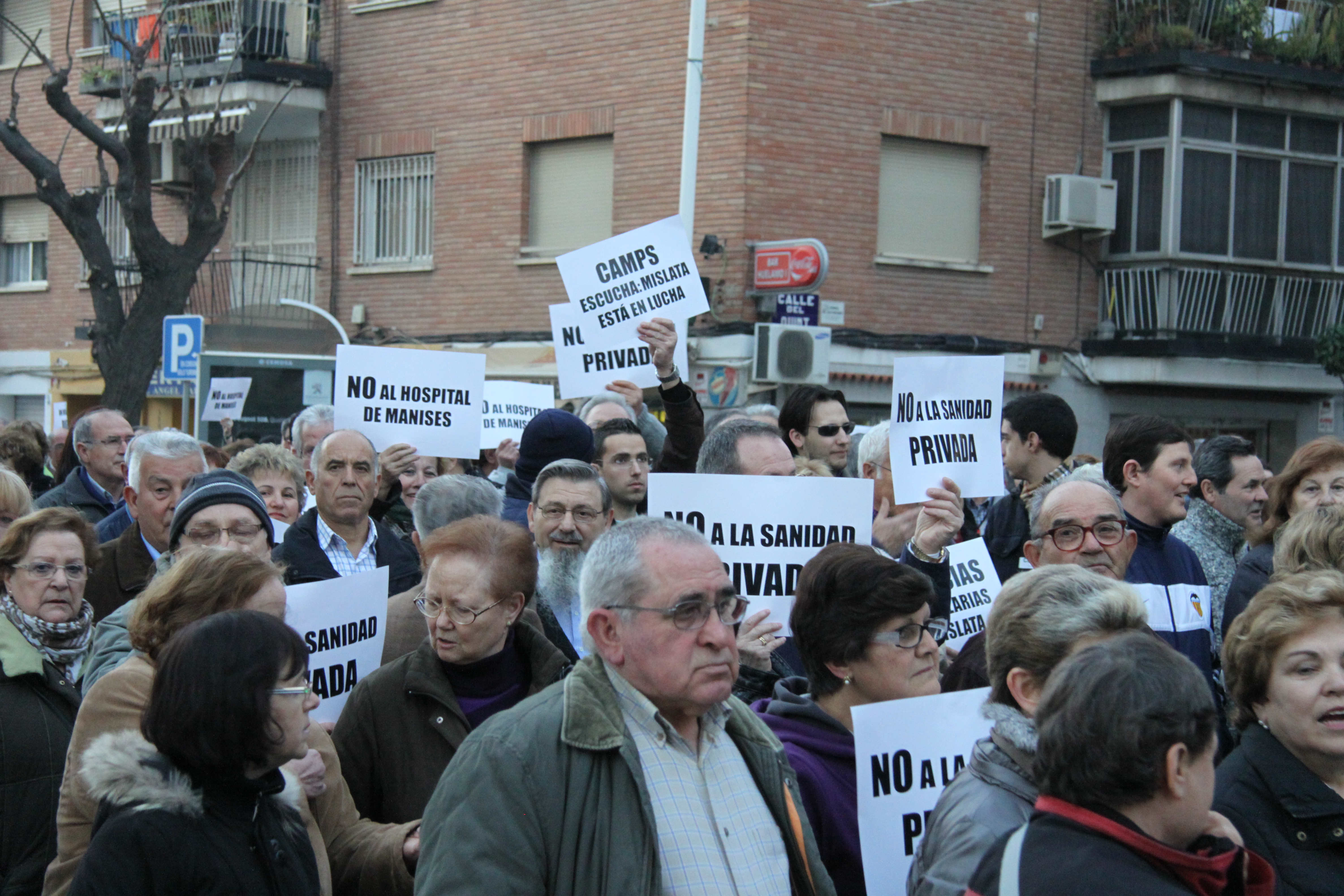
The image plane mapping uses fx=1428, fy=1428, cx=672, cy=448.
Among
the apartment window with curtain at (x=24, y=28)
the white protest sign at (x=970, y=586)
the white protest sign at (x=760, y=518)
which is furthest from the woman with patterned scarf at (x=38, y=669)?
the apartment window with curtain at (x=24, y=28)

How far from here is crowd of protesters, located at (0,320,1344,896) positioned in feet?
8.16

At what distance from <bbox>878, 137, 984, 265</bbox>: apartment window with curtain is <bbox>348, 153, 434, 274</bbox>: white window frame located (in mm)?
5781

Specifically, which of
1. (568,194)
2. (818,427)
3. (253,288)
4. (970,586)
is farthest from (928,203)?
(970,586)

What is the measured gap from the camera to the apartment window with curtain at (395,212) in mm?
18234

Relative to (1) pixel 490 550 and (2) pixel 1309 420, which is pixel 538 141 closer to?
(2) pixel 1309 420

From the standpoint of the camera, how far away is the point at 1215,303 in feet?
57.4

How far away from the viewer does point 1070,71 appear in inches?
676

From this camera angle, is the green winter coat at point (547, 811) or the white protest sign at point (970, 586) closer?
the green winter coat at point (547, 811)

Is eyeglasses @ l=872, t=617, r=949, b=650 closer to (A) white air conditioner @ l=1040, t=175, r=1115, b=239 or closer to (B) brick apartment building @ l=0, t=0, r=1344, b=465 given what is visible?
(B) brick apartment building @ l=0, t=0, r=1344, b=465

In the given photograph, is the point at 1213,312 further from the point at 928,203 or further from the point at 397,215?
the point at 397,215

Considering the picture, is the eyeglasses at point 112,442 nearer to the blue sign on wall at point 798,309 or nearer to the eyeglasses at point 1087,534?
the eyeglasses at point 1087,534

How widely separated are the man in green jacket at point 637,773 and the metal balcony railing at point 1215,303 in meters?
15.2

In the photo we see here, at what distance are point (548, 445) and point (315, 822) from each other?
2979 millimetres

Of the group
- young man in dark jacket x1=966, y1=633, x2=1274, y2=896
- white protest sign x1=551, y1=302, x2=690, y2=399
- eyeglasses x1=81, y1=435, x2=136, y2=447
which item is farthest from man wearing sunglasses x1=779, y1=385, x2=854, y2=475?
young man in dark jacket x1=966, y1=633, x2=1274, y2=896
